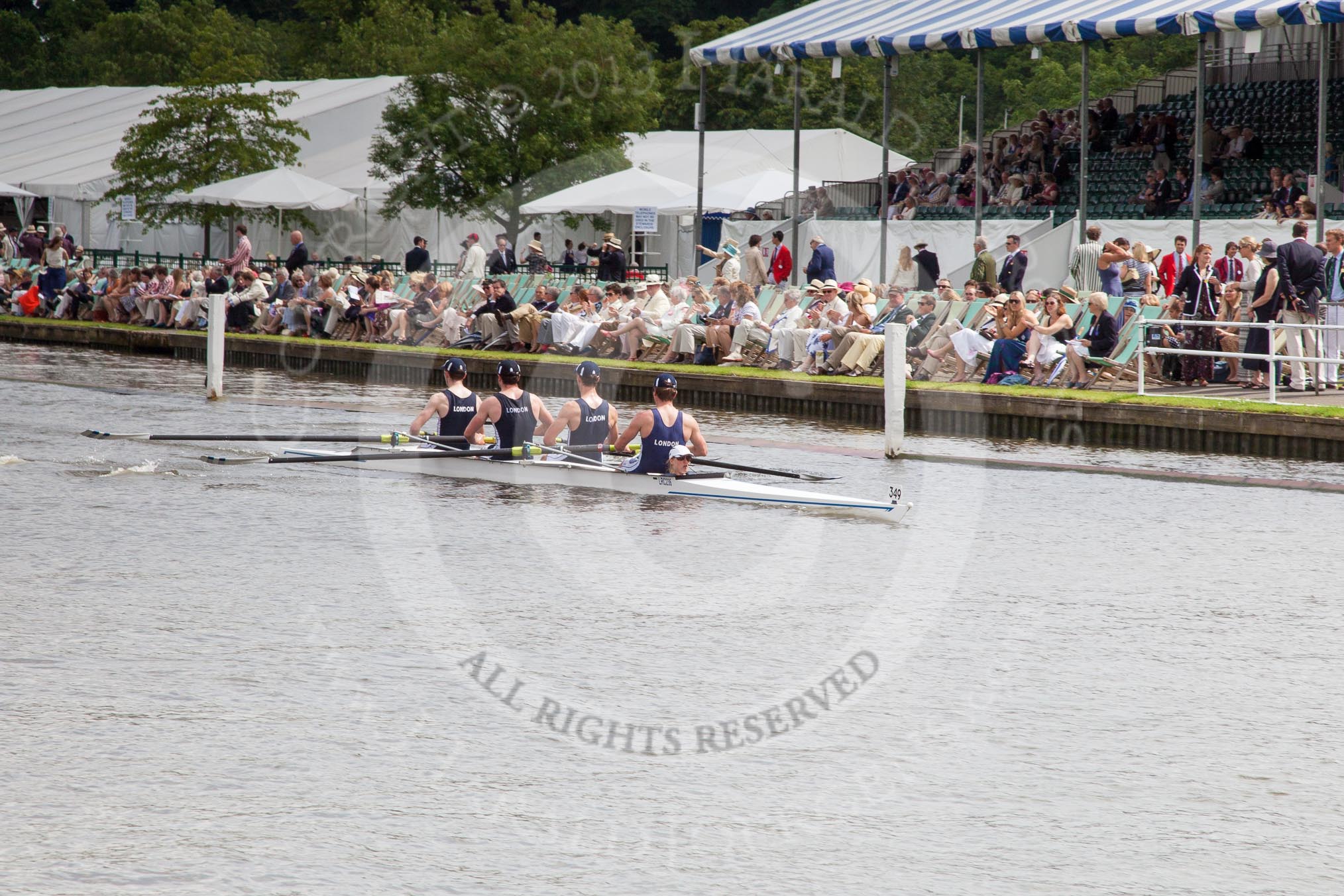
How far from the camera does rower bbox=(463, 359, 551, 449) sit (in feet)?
49.2

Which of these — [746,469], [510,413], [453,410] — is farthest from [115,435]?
[746,469]

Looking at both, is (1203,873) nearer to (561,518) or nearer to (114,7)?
(561,518)

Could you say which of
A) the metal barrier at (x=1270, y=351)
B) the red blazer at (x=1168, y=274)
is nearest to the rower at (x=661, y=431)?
the metal barrier at (x=1270, y=351)

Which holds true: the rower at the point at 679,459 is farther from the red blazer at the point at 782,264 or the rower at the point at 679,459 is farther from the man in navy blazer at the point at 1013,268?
the red blazer at the point at 782,264

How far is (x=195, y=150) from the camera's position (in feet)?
145

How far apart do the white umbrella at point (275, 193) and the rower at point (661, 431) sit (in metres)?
26.1

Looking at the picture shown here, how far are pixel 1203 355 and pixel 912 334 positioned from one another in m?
3.71

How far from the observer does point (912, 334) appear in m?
22.7

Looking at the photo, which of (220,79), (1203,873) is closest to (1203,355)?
(1203,873)

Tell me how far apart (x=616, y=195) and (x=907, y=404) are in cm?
1609

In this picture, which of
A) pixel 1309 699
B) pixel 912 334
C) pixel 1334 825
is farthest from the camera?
pixel 912 334

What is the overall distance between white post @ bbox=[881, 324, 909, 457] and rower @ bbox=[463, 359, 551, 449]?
4039mm

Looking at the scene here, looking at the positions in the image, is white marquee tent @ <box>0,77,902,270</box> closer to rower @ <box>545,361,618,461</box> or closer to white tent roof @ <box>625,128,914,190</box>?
white tent roof @ <box>625,128,914,190</box>

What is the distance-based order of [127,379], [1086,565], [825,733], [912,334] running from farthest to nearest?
[127,379], [912,334], [1086,565], [825,733]
